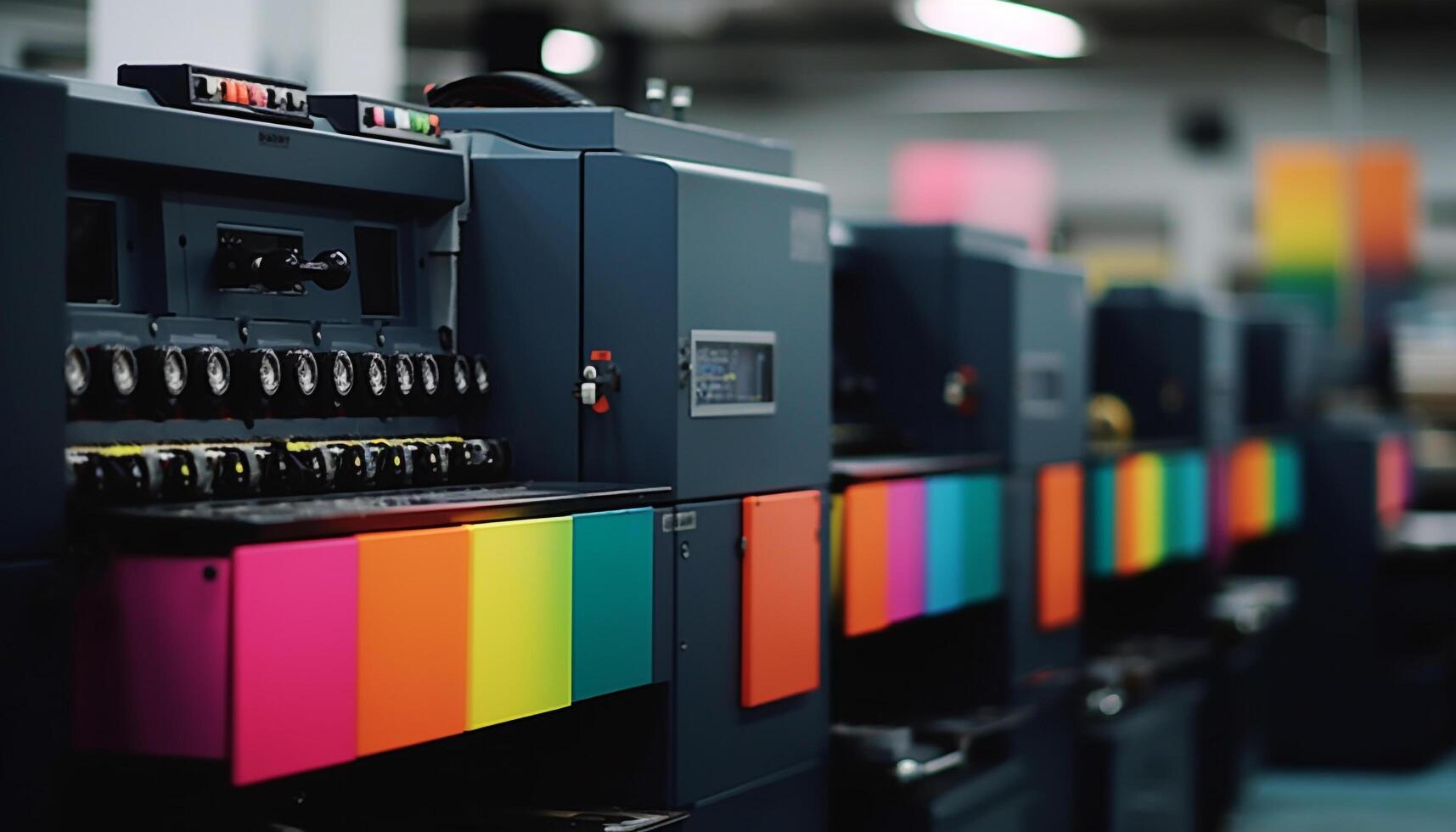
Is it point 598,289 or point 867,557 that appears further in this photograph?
point 867,557

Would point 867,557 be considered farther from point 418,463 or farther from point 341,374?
point 341,374

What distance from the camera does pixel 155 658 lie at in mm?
2389

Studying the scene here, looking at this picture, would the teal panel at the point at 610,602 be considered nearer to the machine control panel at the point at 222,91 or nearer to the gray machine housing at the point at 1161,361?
the machine control panel at the point at 222,91

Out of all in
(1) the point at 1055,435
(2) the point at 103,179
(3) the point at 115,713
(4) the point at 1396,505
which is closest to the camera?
(3) the point at 115,713

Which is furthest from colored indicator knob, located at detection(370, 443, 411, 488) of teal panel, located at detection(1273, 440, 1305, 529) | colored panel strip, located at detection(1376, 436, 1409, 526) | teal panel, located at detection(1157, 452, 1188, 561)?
colored panel strip, located at detection(1376, 436, 1409, 526)

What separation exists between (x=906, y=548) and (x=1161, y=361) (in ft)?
8.31

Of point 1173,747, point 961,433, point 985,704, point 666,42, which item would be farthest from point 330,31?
point 666,42

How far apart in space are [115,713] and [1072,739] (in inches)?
139

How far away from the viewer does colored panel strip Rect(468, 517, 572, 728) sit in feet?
9.21

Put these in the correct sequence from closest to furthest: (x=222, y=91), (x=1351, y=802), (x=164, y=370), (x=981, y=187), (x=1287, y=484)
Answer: (x=164, y=370) → (x=222, y=91) → (x=1351, y=802) → (x=1287, y=484) → (x=981, y=187)

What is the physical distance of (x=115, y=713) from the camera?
243 centimetres

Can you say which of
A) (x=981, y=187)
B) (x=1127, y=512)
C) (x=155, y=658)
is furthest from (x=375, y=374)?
(x=981, y=187)

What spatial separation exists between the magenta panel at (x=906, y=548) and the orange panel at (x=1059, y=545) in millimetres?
789

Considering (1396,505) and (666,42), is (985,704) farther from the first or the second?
(666,42)
